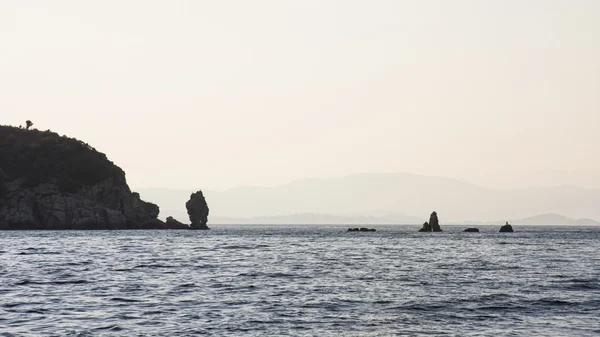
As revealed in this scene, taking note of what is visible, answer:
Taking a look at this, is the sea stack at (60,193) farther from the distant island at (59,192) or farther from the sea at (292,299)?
the sea at (292,299)

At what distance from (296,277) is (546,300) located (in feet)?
62.9

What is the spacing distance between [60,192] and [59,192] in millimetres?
252

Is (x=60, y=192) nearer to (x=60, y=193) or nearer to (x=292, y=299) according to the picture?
(x=60, y=193)

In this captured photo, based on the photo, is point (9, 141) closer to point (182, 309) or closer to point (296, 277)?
point (296, 277)

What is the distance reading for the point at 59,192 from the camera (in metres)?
179

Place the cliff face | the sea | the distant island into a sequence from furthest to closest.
A: the cliff face, the distant island, the sea

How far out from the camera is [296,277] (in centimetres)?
5178

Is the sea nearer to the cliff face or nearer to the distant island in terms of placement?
the distant island

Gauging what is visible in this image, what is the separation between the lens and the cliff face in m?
173

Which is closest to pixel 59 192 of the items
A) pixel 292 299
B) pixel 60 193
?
pixel 60 193

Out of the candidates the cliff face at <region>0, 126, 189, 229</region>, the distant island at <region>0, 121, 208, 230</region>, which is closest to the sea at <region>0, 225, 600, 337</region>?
the distant island at <region>0, 121, 208, 230</region>

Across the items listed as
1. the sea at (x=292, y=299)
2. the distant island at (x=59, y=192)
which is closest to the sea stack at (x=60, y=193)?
the distant island at (x=59, y=192)

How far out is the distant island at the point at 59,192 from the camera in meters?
173

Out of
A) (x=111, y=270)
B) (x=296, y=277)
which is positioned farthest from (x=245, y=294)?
(x=111, y=270)
